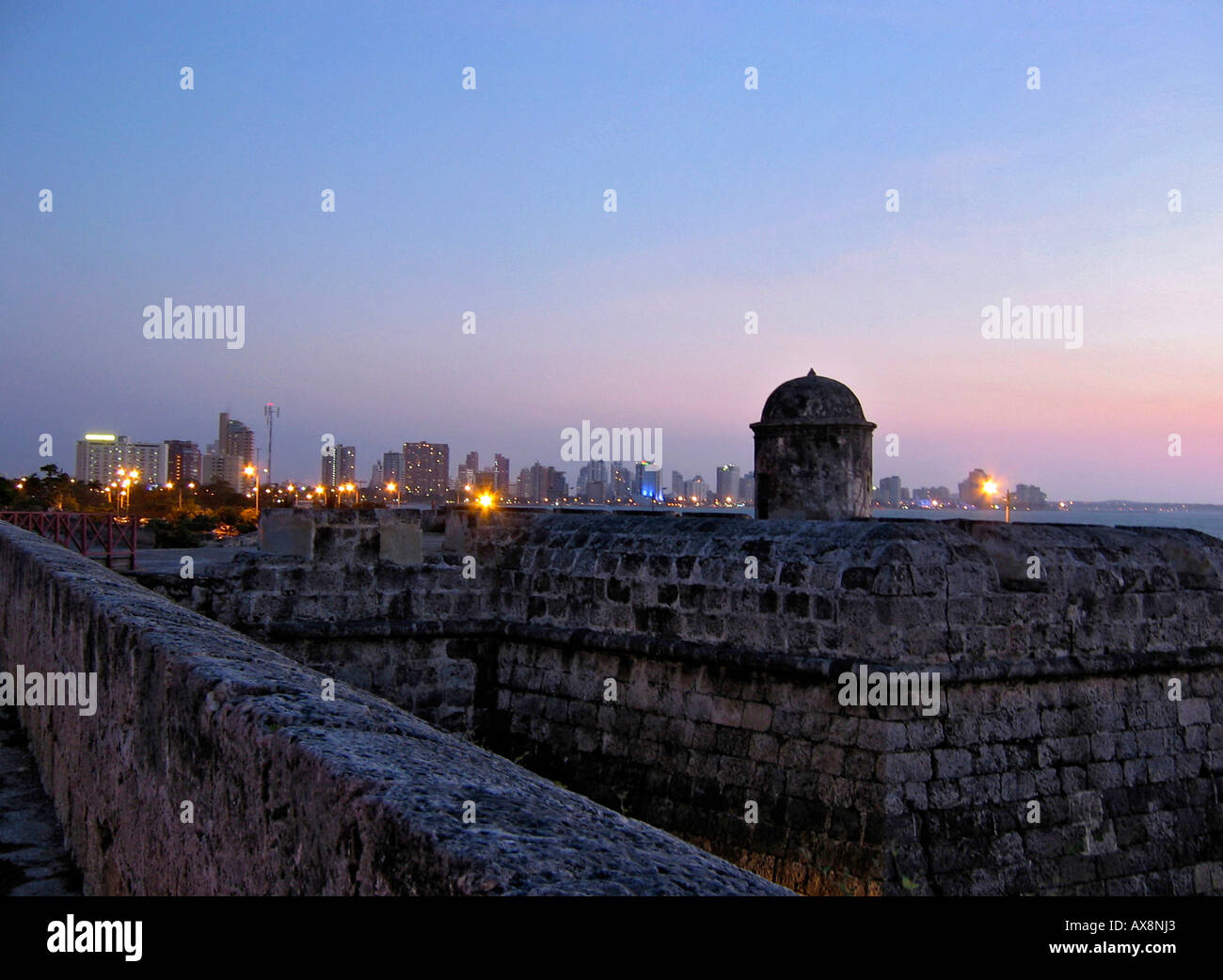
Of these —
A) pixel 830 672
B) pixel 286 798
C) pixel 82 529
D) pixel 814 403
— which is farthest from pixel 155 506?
pixel 286 798

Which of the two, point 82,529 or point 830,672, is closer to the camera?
point 830,672

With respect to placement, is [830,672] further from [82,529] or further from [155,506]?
[155,506]

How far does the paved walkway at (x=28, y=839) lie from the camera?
3898mm

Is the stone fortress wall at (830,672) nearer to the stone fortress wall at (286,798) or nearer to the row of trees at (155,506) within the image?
the stone fortress wall at (286,798)

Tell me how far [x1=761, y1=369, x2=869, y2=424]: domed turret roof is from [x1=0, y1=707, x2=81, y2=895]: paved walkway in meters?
10.2

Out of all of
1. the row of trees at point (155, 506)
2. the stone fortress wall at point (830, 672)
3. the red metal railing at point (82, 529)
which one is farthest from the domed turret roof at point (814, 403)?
the row of trees at point (155, 506)

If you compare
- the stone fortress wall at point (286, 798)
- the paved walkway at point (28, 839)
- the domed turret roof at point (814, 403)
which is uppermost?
the domed turret roof at point (814, 403)

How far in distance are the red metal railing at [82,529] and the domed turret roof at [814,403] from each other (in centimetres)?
866

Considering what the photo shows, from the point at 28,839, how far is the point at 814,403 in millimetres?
11160

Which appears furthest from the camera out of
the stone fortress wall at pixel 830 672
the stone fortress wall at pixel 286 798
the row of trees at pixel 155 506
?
the row of trees at pixel 155 506

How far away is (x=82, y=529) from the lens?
52.4 feet

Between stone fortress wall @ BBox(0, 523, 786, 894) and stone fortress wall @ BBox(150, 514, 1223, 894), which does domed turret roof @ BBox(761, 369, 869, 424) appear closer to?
stone fortress wall @ BBox(150, 514, 1223, 894)
